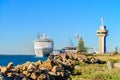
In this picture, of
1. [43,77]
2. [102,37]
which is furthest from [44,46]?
[43,77]

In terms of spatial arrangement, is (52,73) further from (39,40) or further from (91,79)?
(39,40)

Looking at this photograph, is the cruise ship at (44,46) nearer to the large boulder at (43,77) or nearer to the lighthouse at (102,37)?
the lighthouse at (102,37)

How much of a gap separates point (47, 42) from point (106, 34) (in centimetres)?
2703

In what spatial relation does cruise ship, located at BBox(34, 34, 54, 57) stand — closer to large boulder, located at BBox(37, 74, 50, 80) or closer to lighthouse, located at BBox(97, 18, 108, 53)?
lighthouse, located at BBox(97, 18, 108, 53)

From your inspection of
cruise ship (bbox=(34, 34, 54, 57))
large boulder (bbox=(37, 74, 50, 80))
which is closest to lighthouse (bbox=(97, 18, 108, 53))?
cruise ship (bbox=(34, 34, 54, 57))

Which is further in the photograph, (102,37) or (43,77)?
(102,37)

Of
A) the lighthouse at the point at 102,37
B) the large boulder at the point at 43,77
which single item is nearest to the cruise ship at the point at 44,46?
the lighthouse at the point at 102,37

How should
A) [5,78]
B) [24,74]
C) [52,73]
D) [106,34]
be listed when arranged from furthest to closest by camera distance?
1. [106,34]
2. [52,73]
3. [24,74]
4. [5,78]

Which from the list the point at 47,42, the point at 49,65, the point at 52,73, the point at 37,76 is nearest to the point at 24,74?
the point at 37,76

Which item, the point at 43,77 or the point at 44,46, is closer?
the point at 43,77

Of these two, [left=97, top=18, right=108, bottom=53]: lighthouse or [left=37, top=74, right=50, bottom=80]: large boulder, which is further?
[left=97, top=18, right=108, bottom=53]: lighthouse

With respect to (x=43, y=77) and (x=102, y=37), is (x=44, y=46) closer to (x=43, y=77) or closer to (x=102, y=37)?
(x=102, y=37)

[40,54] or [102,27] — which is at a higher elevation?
[102,27]

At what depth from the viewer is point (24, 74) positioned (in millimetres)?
29703
